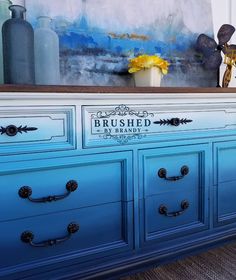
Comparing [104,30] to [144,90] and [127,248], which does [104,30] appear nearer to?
[144,90]

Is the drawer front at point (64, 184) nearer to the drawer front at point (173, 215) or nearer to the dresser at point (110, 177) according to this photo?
the dresser at point (110, 177)

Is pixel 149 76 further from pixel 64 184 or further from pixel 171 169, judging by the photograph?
pixel 64 184

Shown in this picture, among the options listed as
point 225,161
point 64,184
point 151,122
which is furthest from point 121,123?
point 225,161

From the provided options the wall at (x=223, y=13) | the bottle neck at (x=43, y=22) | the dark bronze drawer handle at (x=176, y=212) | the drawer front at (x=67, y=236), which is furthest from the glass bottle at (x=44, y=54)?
the wall at (x=223, y=13)

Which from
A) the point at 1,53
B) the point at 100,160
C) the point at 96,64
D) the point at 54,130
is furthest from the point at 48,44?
the point at 100,160

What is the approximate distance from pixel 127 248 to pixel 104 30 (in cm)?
103

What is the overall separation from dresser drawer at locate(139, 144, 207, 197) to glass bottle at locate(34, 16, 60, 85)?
50 centimetres

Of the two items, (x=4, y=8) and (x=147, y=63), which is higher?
(x=4, y=8)

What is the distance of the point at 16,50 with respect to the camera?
1.00 metres

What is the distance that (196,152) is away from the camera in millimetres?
1200

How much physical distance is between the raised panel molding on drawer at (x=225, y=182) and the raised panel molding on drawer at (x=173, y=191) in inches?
2.4

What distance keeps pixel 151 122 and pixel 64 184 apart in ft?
1.32

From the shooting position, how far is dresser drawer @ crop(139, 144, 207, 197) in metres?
1.09

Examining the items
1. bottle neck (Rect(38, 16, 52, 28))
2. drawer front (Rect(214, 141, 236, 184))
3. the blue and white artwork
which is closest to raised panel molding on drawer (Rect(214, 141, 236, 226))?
drawer front (Rect(214, 141, 236, 184))
